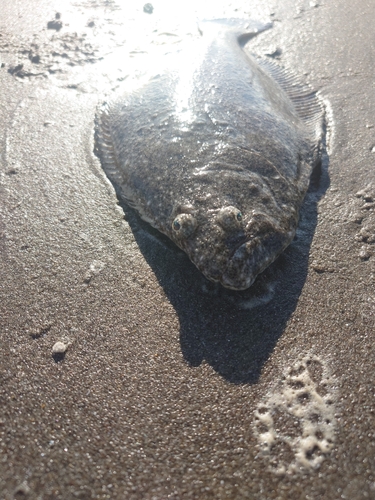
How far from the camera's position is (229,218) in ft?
7.79

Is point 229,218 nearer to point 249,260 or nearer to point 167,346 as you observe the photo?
point 249,260

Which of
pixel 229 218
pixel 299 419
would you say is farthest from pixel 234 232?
pixel 299 419

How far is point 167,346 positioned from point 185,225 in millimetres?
732

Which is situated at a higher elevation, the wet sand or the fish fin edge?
the fish fin edge

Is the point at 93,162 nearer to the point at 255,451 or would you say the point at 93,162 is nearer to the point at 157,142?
the point at 157,142

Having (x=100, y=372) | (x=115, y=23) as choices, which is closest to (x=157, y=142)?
(x=100, y=372)

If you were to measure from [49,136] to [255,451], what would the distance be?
A: 3139mm

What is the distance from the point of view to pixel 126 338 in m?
2.31

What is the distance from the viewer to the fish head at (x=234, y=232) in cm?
233

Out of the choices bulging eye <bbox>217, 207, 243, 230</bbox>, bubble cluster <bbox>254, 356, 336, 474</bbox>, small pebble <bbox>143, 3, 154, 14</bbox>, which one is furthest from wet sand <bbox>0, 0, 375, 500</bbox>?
small pebble <bbox>143, 3, 154, 14</bbox>

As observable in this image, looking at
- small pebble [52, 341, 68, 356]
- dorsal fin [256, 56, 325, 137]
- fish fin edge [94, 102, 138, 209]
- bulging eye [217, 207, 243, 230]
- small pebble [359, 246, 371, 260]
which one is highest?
dorsal fin [256, 56, 325, 137]

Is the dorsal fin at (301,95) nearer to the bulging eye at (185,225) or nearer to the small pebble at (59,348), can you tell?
the bulging eye at (185,225)

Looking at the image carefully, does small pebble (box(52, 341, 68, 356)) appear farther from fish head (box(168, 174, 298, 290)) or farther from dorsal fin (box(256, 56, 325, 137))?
dorsal fin (box(256, 56, 325, 137))

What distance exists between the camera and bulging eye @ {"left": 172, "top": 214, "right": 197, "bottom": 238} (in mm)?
2422
